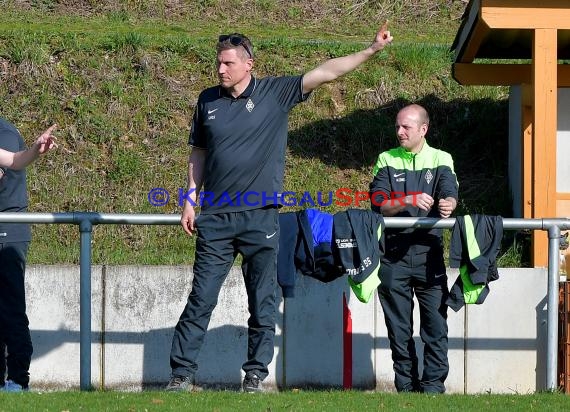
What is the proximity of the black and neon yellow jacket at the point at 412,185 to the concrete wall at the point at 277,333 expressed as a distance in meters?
1.00

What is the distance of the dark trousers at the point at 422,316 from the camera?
24.2 ft

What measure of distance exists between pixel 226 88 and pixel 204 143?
1.27ft

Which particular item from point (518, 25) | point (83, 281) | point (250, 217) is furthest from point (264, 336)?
point (518, 25)

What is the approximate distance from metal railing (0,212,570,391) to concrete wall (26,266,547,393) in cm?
95

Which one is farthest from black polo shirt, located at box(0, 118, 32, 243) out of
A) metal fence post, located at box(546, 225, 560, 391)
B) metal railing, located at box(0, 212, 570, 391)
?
metal fence post, located at box(546, 225, 560, 391)

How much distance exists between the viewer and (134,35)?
13.9m

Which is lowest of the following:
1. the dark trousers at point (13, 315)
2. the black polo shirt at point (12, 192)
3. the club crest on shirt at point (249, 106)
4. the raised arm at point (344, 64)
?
the dark trousers at point (13, 315)

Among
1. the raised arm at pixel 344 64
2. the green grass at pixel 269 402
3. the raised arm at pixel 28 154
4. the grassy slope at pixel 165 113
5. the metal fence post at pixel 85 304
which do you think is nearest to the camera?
the green grass at pixel 269 402

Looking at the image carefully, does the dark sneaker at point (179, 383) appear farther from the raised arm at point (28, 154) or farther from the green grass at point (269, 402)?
the raised arm at point (28, 154)

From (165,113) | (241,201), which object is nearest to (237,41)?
(241,201)

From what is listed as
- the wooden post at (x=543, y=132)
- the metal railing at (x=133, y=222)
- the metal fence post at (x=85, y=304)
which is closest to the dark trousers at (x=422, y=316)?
the metal railing at (x=133, y=222)

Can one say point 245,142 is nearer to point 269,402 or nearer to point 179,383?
point 179,383

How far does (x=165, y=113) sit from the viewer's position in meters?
12.9

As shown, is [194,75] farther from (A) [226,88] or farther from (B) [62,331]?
(A) [226,88]
